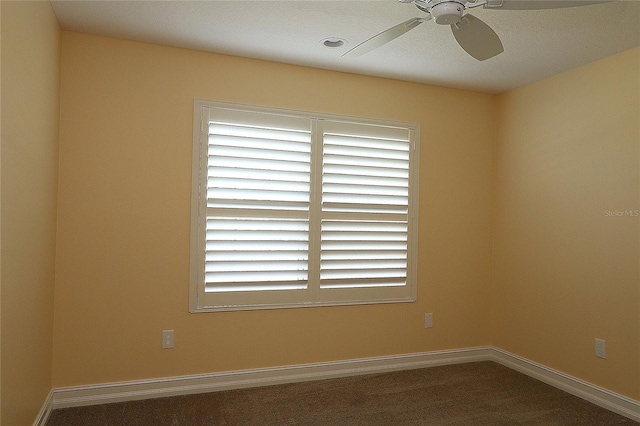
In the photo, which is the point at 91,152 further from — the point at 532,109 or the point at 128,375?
the point at 532,109

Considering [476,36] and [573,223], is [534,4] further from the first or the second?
[573,223]

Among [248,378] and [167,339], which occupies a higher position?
[167,339]

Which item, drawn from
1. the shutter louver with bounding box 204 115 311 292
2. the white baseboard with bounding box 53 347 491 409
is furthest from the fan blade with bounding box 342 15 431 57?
the white baseboard with bounding box 53 347 491 409

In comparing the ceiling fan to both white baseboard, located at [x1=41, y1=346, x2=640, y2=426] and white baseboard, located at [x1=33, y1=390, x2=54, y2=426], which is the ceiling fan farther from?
white baseboard, located at [x1=33, y1=390, x2=54, y2=426]

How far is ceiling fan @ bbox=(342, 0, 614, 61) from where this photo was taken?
185 centimetres

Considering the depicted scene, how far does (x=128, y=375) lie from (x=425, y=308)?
2336 millimetres

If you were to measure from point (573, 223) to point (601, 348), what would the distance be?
2.90 ft

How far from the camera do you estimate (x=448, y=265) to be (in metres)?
4.12

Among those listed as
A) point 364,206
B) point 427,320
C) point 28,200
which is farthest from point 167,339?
point 427,320

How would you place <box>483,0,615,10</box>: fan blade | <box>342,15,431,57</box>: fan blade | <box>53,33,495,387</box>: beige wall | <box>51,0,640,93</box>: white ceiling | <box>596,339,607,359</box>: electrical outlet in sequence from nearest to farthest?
<box>483,0,615,10</box>: fan blade, <box>342,15,431,57</box>: fan blade, <box>51,0,640,93</box>: white ceiling, <box>53,33,495,387</box>: beige wall, <box>596,339,607,359</box>: electrical outlet

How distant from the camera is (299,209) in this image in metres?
3.57

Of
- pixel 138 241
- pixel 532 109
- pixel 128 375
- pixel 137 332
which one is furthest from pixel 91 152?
pixel 532 109

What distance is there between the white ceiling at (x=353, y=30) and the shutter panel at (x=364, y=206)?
565 mm

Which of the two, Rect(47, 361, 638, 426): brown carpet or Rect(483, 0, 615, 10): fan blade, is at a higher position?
Rect(483, 0, 615, 10): fan blade
